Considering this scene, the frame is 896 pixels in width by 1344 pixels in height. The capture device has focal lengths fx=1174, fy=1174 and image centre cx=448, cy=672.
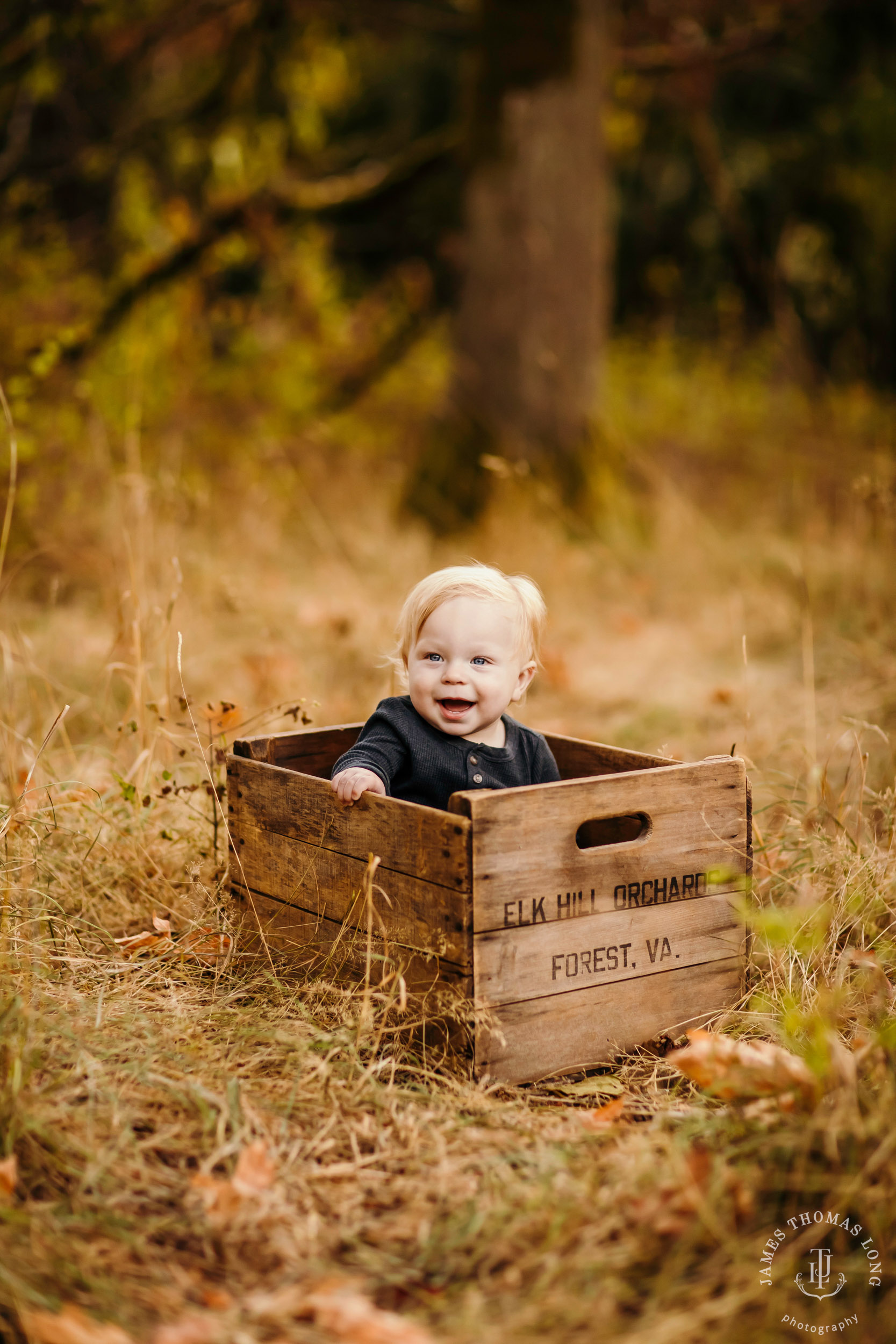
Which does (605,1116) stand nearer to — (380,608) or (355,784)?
(355,784)

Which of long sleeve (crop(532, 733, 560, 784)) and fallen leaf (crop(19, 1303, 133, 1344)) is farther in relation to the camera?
long sleeve (crop(532, 733, 560, 784))

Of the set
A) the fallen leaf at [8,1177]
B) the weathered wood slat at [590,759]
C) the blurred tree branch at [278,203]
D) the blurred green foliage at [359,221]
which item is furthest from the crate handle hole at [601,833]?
the blurred tree branch at [278,203]

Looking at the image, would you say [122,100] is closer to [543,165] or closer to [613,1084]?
[543,165]

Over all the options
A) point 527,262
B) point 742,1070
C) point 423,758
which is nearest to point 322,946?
point 423,758

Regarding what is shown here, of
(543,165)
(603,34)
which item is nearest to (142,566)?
(543,165)

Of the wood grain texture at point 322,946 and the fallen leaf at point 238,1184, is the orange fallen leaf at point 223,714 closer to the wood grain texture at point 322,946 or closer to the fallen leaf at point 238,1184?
the wood grain texture at point 322,946

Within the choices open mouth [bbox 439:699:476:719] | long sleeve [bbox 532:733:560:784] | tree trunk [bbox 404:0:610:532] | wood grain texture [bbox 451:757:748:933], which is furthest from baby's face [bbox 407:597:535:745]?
tree trunk [bbox 404:0:610:532]

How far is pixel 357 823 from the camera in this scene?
78.9 inches

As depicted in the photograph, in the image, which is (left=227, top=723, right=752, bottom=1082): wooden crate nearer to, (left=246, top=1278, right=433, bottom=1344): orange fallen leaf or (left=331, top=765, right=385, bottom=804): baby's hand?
(left=331, top=765, right=385, bottom=804): baby's hand

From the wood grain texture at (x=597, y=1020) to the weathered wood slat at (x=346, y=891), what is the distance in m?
0.16

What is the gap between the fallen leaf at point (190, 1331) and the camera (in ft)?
4.19

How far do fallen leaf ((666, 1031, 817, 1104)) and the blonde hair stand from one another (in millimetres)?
793

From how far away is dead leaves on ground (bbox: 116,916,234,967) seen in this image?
2.25 metres

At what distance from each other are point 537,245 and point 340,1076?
16.1 ft
